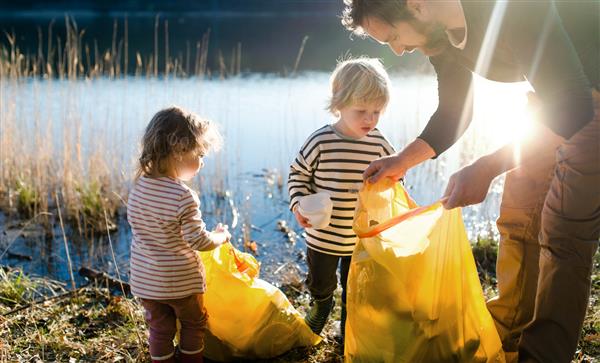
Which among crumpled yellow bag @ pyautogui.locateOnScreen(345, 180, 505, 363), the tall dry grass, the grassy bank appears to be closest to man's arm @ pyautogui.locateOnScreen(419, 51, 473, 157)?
crumpled yellow bag @ pyautogui.locateOnScreen(345, 180, 505, 363)

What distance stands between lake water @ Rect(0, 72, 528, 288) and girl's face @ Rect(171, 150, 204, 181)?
980 millimetres

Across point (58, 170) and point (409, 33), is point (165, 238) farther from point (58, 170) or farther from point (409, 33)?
point (58, 170)

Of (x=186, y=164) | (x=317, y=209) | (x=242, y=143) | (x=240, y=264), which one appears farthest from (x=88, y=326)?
(x=242, y=143)

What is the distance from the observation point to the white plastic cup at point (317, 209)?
2.25 meters

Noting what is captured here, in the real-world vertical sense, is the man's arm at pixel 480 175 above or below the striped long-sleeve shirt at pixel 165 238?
above

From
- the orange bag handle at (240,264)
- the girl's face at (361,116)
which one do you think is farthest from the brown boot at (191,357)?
the girl's face at (361,116)

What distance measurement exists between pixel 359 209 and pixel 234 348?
0.81 meters

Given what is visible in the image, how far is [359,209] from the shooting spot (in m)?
2.19

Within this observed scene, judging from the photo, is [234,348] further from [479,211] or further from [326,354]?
[479,211]

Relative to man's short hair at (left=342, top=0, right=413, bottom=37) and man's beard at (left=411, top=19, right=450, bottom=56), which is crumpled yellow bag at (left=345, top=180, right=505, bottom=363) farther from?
man's short hair at (left=342, top=0, right=413, bottom=37)

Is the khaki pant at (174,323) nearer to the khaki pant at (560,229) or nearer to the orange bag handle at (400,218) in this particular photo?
the orange bag handle at (400,218)

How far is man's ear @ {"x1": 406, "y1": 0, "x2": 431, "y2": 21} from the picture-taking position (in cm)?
176

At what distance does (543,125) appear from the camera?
73.6 inches

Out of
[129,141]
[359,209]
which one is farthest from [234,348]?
[129,141]
